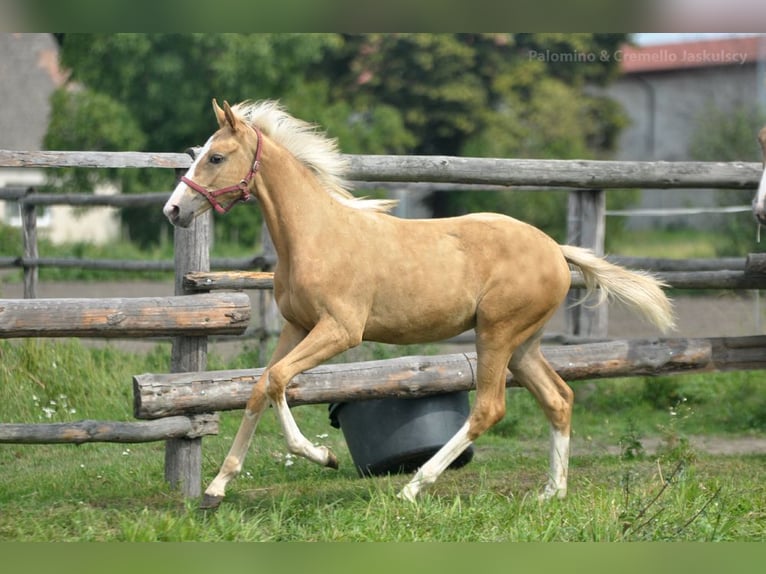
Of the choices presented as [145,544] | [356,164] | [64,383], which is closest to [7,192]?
[64,383]

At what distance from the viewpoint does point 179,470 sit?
253 inches

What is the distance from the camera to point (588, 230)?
869 cm

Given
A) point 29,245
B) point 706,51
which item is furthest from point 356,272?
point 706,51

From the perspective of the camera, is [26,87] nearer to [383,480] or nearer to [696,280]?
[696,280]

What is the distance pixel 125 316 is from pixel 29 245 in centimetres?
582

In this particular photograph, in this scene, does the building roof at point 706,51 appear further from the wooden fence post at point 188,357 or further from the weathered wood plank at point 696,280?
the wooden fence post at point 188,357

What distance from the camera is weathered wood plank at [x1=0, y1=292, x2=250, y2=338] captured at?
5.93m

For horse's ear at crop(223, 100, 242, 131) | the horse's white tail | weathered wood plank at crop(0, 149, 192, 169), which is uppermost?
horse's ear at crop(223, 100, 242, 131)

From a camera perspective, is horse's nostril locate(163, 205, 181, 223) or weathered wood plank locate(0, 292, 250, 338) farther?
weathered wood plank locate(0, 292, 250, 338)

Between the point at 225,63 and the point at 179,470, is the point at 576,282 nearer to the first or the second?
the point at 179,470

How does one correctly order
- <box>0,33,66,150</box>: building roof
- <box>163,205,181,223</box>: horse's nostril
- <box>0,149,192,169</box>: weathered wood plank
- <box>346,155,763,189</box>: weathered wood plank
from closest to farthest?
<box>163,205,181,223</box>: horse's nostril < <box>0,149,192,169</box>: weathered wood plank < <box>346,155,763,189</box>: weathered wood plank < <box>0,33,66,150</box>: building roof

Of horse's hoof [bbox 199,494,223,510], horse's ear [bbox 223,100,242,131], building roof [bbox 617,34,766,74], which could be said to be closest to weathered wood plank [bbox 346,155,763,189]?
horse's ear [bbox 223,100,242,131]

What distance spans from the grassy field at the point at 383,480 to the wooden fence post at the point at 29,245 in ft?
6.90

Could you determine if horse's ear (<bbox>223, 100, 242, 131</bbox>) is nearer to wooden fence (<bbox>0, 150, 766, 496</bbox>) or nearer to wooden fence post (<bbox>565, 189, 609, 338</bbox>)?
wooden fence (<bbox>0, 150, 766, 496</bbox>)
